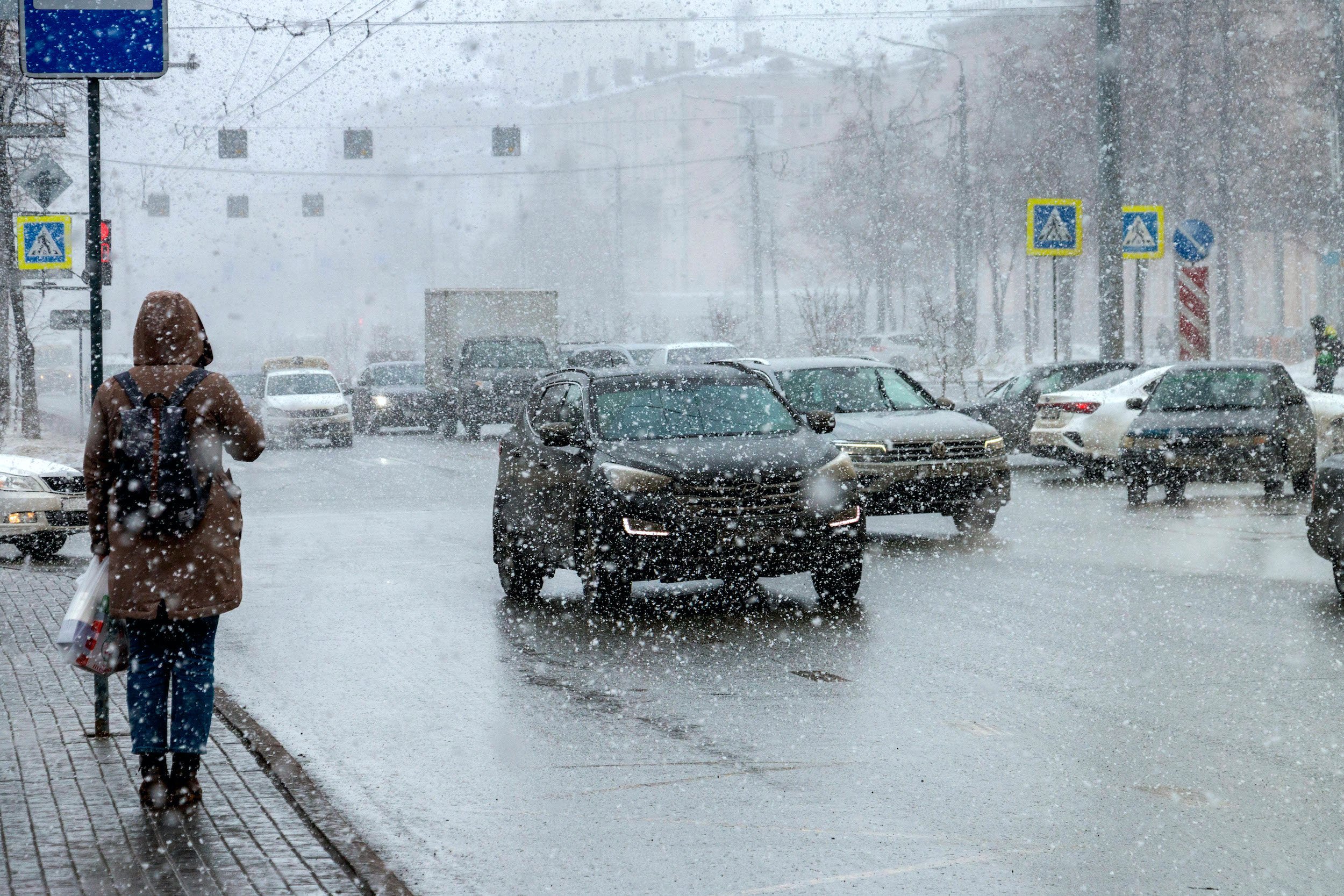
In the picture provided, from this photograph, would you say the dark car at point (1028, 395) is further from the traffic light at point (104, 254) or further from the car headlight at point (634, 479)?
the car headlight at point (634, 479)

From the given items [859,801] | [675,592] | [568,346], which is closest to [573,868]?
[859,801]

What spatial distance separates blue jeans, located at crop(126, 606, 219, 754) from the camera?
608 cm

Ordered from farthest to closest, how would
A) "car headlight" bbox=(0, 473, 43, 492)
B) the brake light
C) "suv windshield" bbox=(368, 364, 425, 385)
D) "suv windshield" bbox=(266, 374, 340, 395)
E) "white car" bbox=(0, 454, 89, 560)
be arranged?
"suv windshield" bbox=(368, 364, 425, 385) < "suv windshield" bbox=(266, 374, 340, 395) < the brake light < "car headlight" bbox=(0, 473, 43, 492) < "white car" bbox=(0, 454, 89, 560)

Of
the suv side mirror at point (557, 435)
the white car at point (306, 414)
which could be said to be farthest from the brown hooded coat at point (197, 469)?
the white car at point (306, 414)

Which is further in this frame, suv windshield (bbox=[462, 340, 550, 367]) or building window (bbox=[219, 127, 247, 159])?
building window (bbox=[219, 127, 247, 159])

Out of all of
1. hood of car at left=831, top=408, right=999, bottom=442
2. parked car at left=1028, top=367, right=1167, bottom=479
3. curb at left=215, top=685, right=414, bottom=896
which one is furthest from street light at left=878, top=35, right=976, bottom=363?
curb at left=215, top=685, right=414, bottom=896

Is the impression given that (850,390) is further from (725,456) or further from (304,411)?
→ (304,411)

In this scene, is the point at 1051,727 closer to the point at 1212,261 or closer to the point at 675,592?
the point at 675,592

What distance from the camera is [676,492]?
10.8m

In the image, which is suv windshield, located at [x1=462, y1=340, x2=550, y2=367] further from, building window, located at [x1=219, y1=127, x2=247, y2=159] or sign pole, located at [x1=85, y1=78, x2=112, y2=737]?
sign pole, located at [x1=85, y1=78, x2=112, y2=737]

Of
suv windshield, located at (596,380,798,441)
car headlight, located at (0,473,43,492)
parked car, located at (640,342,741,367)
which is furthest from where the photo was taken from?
parked car, located at (640,342,741,367)

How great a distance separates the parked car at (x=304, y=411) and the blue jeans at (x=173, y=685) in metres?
27.6

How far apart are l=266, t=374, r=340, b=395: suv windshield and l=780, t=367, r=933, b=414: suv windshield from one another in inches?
782

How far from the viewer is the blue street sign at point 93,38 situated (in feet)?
26.9
